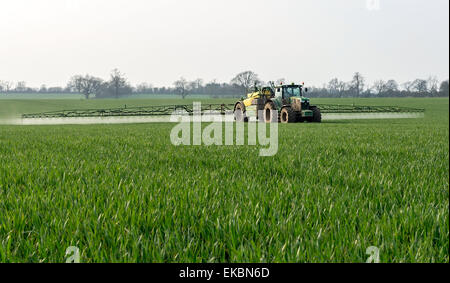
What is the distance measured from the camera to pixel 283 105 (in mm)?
23562

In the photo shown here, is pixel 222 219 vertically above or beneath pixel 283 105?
beneath

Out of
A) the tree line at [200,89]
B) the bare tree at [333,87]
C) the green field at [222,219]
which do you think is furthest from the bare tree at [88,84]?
the green field at [222,219]

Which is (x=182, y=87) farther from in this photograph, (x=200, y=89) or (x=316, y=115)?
(x=316, y=115)

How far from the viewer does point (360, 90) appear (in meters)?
74.4

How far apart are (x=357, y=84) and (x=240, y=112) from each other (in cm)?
5686

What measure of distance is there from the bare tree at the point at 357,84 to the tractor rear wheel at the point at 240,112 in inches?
2114

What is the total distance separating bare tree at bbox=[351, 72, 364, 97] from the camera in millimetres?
73188

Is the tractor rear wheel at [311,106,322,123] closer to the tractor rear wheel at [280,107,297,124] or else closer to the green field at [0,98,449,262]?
the tractor rear wheel at [280,107,297,124]

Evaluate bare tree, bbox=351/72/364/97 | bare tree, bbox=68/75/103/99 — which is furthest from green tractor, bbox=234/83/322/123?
bare tree, bbox=68/75/103/99

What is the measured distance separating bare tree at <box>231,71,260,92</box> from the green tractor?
147 centimetres

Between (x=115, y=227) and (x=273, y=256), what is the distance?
1152 millimetres

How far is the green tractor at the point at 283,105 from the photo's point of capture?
23016 millimetres

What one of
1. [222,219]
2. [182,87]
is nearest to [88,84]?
[182,87]
